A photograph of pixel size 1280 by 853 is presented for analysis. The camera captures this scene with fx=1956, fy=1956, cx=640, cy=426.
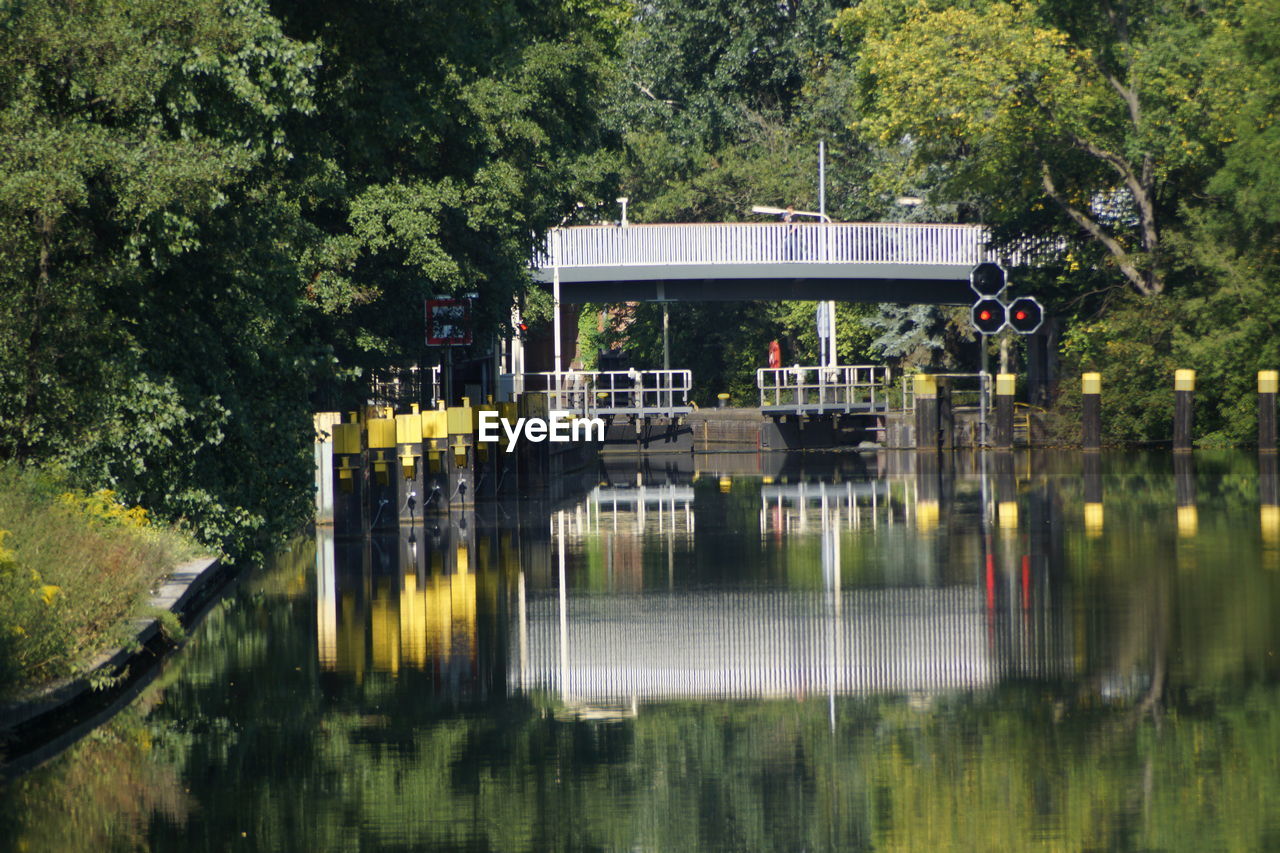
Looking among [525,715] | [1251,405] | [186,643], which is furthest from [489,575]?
[1251,405]

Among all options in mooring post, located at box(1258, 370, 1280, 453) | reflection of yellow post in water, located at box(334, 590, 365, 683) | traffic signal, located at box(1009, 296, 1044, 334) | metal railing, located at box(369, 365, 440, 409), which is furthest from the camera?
traffic signal, located at box(1009, 296, 1044, 334)

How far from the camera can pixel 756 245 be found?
A: 179ft

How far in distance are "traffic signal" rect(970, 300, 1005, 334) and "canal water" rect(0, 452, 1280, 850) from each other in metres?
27.2

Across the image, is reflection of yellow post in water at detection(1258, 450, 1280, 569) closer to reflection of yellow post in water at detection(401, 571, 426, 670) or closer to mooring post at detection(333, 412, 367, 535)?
reflection of yellow post in water at detection(401, 571, 426, 670)

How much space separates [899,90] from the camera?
→ 47.0m

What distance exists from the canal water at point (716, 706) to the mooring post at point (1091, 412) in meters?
20.2

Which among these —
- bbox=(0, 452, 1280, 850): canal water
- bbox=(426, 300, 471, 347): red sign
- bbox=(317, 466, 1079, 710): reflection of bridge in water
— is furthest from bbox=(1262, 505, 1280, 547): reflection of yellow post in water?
bbox=(426, 300, 471, 347): red sign

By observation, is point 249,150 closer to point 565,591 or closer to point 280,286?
point 280,286

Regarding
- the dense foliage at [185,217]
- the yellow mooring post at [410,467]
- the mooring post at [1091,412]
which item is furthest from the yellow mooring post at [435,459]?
the mooring post at [1091,412]

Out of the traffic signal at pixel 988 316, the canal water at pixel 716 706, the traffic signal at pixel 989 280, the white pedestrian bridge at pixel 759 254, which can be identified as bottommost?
the canal water at pixel 716 706

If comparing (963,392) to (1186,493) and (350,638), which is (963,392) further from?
(350,638)

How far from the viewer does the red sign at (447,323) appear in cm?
3234

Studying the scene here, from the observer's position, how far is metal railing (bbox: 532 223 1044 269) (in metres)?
54.2

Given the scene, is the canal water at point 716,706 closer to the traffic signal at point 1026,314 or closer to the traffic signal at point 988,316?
the traffic signal at point 988,316
